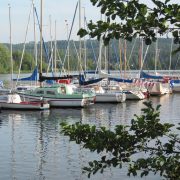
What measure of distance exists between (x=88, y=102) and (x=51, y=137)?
19588 millimetres

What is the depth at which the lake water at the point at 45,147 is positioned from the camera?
728 inches

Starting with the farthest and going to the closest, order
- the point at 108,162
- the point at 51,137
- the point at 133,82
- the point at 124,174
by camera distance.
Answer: the point at 133,82 → the point at 51,137 → the point at 124,174 → the point at 108,162

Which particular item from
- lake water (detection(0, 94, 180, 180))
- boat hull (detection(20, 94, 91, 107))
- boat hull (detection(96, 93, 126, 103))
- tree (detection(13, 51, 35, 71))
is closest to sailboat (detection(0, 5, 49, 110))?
lake water (detection(0, 94, 180, 180))

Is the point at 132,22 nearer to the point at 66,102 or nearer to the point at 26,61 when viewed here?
the point at 66,102

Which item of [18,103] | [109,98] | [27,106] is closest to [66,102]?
[27,106]

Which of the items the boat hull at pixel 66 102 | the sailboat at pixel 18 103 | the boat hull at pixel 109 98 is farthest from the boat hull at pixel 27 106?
the boat hull at pixel 109 98

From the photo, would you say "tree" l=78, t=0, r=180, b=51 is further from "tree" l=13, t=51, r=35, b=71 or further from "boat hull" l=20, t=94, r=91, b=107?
"tree" l=13, t=51, r=35, b=71

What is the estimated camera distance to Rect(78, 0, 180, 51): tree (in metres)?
4.89

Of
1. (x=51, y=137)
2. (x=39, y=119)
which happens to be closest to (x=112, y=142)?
(x=51, y=137)

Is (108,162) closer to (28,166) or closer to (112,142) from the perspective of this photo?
(112,142)

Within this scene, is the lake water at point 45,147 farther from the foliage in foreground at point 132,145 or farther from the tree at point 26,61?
the tree at point 26,61

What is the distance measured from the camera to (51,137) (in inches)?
1086

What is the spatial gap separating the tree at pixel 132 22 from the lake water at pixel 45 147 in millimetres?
3525

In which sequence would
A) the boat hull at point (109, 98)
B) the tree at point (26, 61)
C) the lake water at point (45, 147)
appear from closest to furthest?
the lake water at point (45, 147) < the boat hull at point (109, 98) < the tree at point (26, 61)
